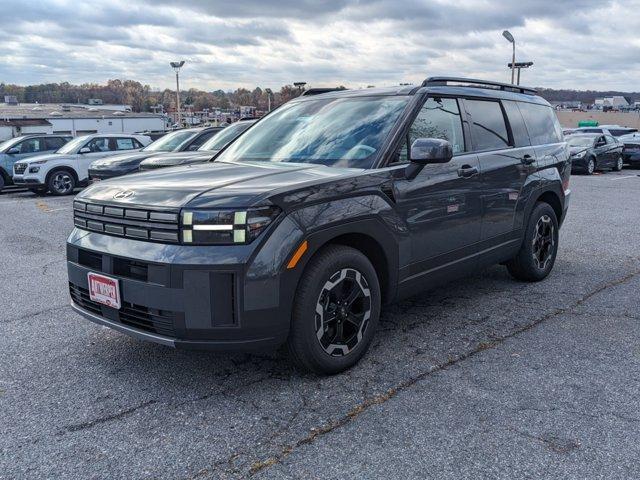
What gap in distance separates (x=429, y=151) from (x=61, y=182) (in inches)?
561

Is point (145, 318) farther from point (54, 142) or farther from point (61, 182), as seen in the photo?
point (54, 142)

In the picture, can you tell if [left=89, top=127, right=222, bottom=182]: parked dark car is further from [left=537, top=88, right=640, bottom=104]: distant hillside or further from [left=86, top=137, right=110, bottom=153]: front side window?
[left=537, top=88, right=640, bottom=104]: distant hillside

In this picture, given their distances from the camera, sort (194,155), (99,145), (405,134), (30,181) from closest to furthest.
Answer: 1. (405,134)
2. (194,155)
3. (30,181)
4. (99,145)

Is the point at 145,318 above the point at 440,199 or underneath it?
underneath

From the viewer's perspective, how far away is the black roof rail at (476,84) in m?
4.62

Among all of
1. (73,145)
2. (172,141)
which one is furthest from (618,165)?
(73,145)

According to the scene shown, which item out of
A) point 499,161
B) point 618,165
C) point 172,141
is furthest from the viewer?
point 618,165

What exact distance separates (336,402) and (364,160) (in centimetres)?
161

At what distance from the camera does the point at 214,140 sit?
468 inches

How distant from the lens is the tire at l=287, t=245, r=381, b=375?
339cm

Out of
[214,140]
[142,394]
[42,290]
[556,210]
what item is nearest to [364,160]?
[142,394]

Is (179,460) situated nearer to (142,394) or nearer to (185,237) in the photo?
(142,394)

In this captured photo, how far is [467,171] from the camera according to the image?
4.60 meters

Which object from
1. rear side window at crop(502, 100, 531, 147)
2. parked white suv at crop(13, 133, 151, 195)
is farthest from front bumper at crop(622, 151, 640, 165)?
rear side window at crop(502, 100, 531, 147)
